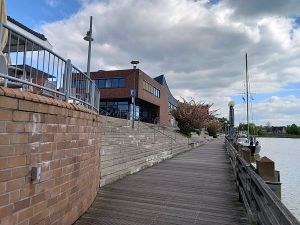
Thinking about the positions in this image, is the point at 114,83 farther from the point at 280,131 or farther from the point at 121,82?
the point at 280,131

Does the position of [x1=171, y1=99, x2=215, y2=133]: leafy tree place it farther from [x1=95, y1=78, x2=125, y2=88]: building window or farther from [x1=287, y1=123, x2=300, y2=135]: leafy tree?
[x1=287, y1=123, x2=300, y2=135]: leafy tree

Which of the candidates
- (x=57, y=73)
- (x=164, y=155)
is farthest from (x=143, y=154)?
(x=57, y=73)

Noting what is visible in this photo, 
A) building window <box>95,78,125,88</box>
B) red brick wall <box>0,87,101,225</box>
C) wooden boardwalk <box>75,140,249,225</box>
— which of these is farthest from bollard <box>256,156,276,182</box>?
building window <box>95,78,125,88</box>

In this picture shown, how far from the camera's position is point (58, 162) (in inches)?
186

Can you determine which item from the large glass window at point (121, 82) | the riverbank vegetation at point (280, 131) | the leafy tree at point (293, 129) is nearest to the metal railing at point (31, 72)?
the large glass window at point (121, 82)

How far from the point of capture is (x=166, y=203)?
287 inches

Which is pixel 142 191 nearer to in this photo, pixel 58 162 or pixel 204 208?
pixel 204 208

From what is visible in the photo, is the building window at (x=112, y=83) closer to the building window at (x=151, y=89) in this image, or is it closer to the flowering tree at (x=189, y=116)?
the building window at (x=151, y=89)

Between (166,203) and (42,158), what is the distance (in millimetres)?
3916

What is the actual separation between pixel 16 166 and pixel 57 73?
2265mm

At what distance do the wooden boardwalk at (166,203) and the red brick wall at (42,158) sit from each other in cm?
A: 70

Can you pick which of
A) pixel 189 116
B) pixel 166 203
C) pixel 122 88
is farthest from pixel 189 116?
pixel 166 203

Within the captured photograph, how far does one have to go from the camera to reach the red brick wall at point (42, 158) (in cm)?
337

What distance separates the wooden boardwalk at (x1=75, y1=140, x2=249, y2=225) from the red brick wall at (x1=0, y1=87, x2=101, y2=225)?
2.31 ft
